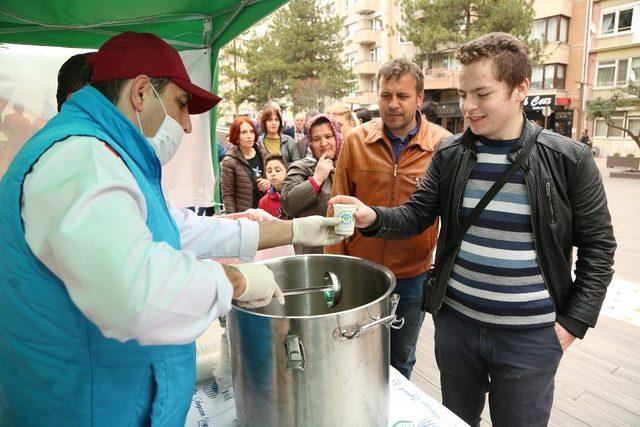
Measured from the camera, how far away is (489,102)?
148cm

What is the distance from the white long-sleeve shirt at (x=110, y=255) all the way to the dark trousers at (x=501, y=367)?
1.08 m

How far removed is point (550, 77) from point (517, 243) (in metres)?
25.2

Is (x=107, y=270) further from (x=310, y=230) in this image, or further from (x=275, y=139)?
(x=275, y=139)

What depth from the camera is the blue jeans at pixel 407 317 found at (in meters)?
2.27

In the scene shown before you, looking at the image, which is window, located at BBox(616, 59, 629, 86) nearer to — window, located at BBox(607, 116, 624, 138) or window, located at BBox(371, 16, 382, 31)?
window, located at BBox(607, 116, 624, 138)

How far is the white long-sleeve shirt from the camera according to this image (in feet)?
2.37

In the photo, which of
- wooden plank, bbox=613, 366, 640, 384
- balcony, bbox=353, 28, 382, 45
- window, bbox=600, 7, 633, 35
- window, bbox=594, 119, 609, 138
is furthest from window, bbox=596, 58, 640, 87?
wooden plank, bbox=613, 366, 640, 384

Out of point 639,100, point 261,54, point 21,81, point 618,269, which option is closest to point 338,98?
point 261,54

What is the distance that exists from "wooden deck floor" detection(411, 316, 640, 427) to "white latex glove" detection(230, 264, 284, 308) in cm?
203

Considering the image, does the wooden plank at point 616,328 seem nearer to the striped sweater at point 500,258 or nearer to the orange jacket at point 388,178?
the orange jacket at point 388,178

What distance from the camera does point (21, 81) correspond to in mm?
2568

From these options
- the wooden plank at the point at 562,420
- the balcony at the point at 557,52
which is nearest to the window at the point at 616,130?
the balcony at the point at 557,52

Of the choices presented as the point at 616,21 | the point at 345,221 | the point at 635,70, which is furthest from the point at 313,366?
the point at 616,21

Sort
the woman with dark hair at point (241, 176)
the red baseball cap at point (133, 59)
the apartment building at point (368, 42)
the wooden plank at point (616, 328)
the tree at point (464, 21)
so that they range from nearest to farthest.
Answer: the red baseball cap at point (133, 59) < the wooden plank at point (616, 328) < the woman with dark hair at point (241, 176) < the tree at point (464, 21) < the apartment building at point (368, 42)
